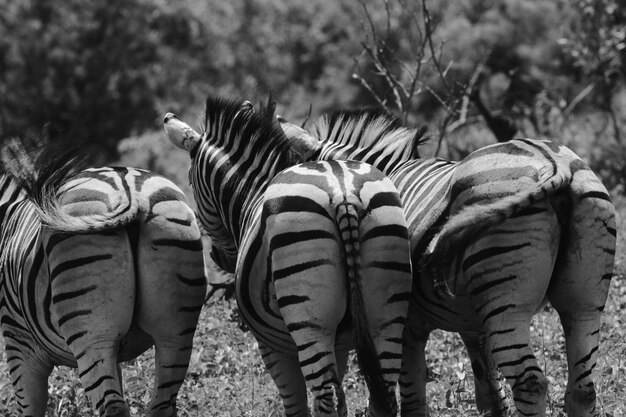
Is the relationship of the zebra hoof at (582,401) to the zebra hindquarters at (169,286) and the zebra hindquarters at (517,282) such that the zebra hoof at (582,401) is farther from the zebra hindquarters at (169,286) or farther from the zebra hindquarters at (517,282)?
the zebra hindquarters at (169,286)

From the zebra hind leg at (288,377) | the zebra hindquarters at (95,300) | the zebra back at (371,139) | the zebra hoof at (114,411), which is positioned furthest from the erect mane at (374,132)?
the zebra hoof at (114,411)

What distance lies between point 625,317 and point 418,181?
3.26 metres

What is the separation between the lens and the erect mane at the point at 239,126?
Answer: 6012mm

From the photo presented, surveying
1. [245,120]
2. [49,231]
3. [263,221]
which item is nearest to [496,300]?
[263,221]

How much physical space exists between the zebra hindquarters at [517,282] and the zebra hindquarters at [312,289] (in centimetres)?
69

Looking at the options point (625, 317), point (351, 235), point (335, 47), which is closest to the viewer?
point (351, 235)

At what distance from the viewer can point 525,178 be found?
5000mm

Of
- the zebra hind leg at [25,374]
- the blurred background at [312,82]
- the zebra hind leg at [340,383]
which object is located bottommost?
the zebra hind leg at [340,383]

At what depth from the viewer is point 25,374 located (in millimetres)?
6133

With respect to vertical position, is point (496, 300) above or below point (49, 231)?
below

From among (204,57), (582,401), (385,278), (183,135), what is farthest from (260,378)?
(204,57)

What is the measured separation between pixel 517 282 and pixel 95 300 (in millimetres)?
2206

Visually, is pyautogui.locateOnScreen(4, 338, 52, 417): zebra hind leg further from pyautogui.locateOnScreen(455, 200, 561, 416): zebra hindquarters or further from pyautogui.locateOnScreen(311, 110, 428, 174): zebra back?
pyautogui.locateOnScreen(455, 200, 561, 416): zebra hindquarters

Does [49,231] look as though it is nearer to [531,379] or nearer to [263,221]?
[263,221]
